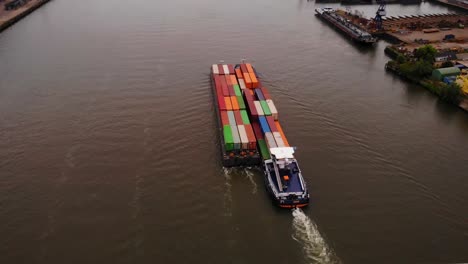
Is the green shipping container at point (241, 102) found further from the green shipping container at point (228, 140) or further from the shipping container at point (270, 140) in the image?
the shipping container at point (270, 140)

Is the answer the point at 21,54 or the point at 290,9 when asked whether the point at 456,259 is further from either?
the point at 290,9

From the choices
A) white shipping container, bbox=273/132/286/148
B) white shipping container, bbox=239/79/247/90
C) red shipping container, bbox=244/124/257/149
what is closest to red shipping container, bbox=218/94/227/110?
white shipping container, bbox=239/79/247/90

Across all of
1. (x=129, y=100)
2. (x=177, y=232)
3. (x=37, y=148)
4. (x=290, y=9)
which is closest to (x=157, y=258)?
(x=177, y=232)

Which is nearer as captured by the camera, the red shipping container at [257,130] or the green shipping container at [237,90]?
the red shipping container at [257,130]

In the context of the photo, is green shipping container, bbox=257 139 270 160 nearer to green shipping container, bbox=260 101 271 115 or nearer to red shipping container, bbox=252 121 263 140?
red shipping container, bbox=252 121 263 140

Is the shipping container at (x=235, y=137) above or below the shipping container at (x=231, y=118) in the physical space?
below

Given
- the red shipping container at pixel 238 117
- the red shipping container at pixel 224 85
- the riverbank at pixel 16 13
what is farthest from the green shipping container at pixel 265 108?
the riverbank at pixel 16 13
